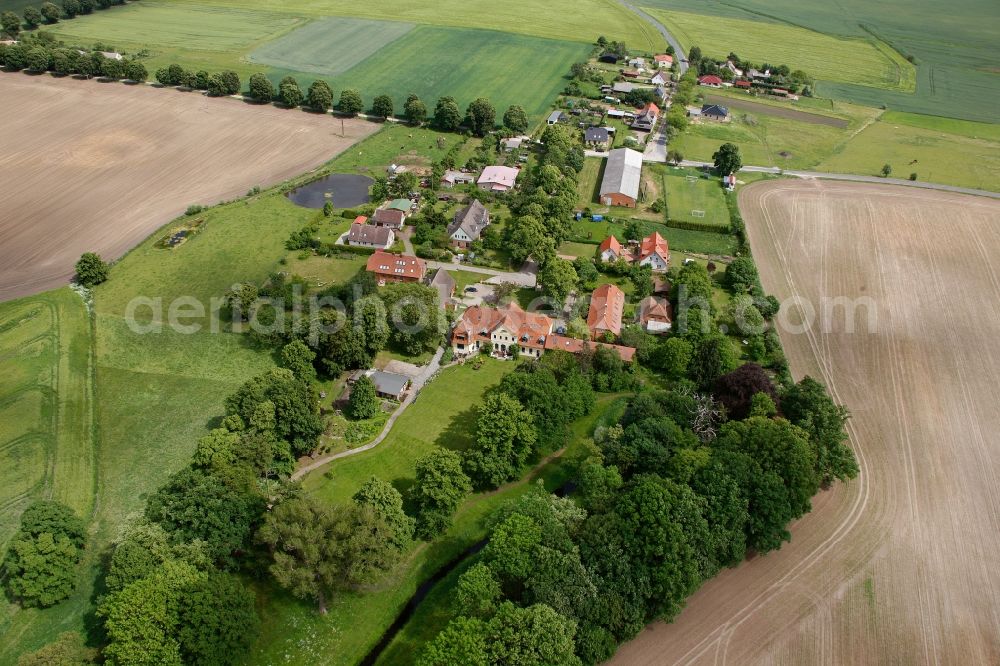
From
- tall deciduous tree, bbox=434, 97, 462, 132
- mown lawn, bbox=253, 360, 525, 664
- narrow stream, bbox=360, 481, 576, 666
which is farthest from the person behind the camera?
tall deciduous tree, bbox=434, 97, 462, 132

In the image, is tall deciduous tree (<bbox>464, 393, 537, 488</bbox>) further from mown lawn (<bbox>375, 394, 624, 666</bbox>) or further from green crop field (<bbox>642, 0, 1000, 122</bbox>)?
green crop field (<bbox>642, 0, 1000, 122</bbox>)

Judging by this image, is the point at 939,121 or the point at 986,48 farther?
the point at 986,48

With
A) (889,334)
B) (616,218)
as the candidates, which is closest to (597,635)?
(889,334)

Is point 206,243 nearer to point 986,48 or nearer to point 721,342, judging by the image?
point 721,342

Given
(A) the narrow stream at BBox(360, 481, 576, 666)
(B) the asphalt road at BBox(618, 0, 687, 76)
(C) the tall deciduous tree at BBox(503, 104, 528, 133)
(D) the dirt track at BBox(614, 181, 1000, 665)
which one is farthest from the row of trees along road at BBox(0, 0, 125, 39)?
(A) the narrow stream at BBox(360, 481, 576, 666)

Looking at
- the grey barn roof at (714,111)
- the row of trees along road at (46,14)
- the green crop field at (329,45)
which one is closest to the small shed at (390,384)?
the grey barn roof at (714,111)

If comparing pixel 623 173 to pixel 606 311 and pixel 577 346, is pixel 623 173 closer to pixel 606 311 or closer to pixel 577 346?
pixel 606 311
